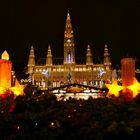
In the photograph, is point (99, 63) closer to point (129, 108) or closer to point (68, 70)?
point (68, 70)

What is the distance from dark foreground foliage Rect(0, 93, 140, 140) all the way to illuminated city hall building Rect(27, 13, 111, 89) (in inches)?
2501

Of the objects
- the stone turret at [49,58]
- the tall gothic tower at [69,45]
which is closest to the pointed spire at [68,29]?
the tall gothic tower at [69,45]

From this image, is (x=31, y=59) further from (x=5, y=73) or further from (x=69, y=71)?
(x=5, y=73)

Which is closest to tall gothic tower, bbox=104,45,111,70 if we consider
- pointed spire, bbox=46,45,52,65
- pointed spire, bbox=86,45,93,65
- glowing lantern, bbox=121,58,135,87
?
pointed spire, bbox=86,45,93,65

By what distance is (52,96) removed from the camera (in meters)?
7.28

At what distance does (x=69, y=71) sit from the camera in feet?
238

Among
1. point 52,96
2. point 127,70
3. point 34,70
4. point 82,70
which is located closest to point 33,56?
point 34,70

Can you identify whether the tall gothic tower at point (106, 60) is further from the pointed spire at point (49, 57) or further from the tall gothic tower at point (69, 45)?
the pointed spire at point (49, 57)

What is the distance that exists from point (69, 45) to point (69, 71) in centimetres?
620

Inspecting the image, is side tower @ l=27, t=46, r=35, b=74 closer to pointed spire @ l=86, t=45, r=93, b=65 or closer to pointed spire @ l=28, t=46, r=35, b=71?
pointed spire @ l=28, t=46, r=35, b=71

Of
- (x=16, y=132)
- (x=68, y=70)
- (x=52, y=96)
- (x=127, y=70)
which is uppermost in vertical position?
(x=68, y=70)

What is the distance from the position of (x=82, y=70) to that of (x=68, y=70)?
277 cm

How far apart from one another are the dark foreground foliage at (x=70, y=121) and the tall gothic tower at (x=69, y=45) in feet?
220

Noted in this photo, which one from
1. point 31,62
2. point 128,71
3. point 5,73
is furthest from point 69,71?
point 5,73
